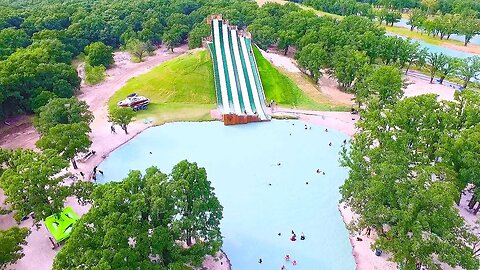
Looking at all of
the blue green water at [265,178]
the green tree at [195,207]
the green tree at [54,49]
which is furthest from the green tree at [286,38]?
the green tree at [195,207]

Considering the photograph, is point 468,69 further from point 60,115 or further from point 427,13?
point 60,115

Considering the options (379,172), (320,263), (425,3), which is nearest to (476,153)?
(379,172)

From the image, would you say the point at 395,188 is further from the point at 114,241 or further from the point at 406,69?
the point at 406,69

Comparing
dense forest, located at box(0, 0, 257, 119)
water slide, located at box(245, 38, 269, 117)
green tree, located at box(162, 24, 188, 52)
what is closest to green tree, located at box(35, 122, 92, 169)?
dense forest, located at box(0, 0, 257, 119)

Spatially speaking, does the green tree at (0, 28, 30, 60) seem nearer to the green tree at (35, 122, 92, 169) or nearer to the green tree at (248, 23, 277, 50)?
the green tree at (35, 122, 92, 169)

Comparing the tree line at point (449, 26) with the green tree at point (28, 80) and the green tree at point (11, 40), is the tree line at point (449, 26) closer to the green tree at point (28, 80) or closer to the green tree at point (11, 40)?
the green tree at point (28, 80)
